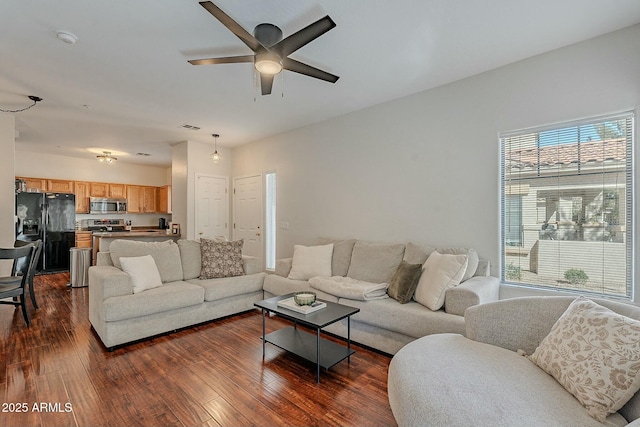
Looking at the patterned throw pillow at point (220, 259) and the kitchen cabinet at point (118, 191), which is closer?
the patterned throw pillow at point (220, 259)

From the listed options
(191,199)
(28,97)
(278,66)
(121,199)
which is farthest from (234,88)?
(121,199)

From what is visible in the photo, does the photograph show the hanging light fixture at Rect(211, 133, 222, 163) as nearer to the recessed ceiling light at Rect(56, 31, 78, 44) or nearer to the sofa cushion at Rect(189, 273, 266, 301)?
the sofa cushion at Rect(189, 273, 266, 301)

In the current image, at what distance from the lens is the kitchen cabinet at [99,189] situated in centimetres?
754

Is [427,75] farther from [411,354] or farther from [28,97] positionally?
[28,97]

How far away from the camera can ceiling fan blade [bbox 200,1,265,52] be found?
1.77 m

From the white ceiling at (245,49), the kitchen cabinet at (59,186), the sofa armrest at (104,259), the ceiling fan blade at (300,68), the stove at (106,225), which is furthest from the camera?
the stove at (106,225)

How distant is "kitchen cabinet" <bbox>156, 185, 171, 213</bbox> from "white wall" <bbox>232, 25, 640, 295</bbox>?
4684mm

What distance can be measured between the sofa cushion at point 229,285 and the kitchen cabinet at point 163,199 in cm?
518

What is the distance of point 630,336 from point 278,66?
8.36 ft

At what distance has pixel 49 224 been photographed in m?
6.42

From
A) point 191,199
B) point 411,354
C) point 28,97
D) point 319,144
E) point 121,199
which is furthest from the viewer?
point 121,199

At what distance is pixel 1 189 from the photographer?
4.20 metres

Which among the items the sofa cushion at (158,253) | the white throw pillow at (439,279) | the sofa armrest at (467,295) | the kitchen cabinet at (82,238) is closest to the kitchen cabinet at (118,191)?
the kitchen cabinet at (82,238)

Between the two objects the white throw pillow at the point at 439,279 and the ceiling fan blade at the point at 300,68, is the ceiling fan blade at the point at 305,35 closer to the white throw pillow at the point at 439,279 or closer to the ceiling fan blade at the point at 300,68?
the ceiling fan blade at the point at 300,68
